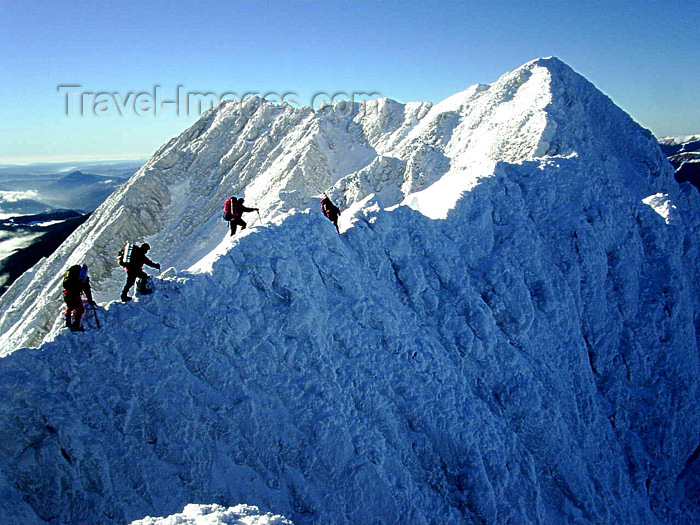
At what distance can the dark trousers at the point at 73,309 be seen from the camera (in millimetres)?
8344

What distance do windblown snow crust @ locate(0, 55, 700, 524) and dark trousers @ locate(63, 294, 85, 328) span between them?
42 cm

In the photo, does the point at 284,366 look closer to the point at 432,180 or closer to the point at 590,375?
the point at 590,375

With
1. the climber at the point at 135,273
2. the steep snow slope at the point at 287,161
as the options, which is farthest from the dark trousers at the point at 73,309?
the steep snow slope at the point at 287,161

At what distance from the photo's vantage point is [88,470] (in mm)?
7566

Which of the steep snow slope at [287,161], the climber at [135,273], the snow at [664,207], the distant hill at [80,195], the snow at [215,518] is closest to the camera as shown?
the snow at [215,518]

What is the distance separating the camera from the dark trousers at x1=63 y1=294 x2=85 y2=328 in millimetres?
8344

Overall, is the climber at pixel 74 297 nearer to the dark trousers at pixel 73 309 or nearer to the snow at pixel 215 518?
the dark trousers at pixel 73 309

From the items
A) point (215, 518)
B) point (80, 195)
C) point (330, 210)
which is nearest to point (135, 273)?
point (330, 210)

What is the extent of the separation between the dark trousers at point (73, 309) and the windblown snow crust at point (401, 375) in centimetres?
42

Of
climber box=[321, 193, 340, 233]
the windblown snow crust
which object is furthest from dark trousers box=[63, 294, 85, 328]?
climber box=[321, 193, 340, 233]

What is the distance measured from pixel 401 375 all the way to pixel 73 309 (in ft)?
25.0

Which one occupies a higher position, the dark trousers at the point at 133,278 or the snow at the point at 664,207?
the snow at the point at 664,207

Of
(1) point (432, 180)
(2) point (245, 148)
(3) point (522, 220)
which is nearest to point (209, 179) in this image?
(2) point (245, 148)

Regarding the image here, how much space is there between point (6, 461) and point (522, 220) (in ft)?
51.8
